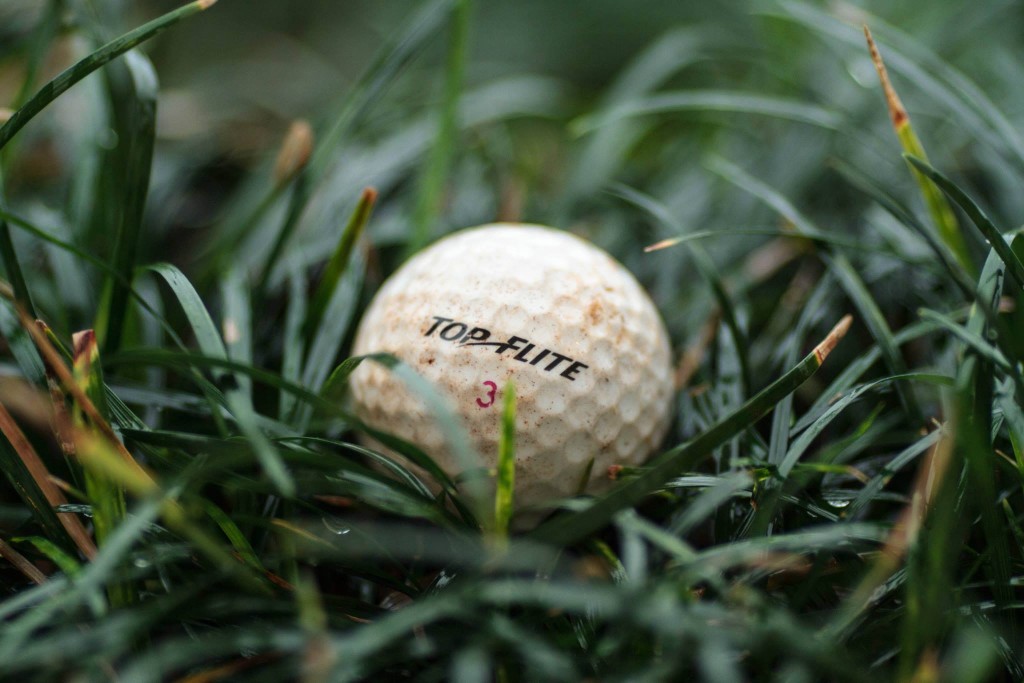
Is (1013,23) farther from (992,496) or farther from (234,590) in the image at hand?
(234,590)

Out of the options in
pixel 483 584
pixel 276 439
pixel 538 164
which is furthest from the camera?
pixel 538 164

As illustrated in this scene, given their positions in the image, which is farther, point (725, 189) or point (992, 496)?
point (725, 189)

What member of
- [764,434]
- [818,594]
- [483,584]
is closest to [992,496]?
[818,594]

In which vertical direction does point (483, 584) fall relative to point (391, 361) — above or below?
below

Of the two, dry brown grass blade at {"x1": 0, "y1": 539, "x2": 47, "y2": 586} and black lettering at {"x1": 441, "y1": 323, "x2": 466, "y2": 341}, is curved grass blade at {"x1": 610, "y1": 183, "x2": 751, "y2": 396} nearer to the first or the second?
black lettering at {"x1": 441, "y1": 323, "x2": 466, "y2": 341}

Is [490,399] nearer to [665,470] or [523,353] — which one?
[523,353]

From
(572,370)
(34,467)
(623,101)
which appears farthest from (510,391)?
(623,101)
